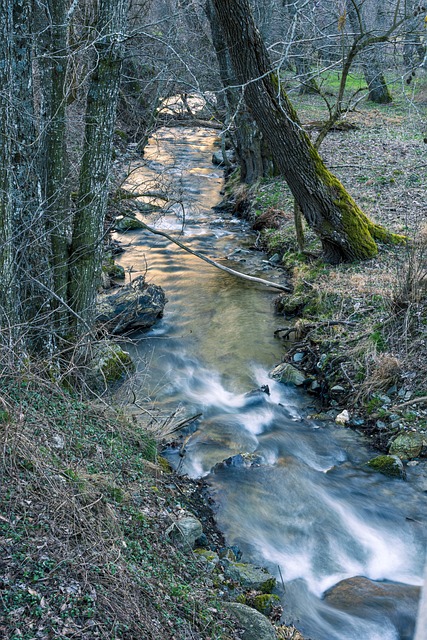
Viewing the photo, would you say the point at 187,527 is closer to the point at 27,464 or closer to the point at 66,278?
the point at 27,464

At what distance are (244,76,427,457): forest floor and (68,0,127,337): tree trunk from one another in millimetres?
3538

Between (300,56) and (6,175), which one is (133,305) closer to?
(300,56)

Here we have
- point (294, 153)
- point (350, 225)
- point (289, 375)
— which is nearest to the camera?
point (289, 375)

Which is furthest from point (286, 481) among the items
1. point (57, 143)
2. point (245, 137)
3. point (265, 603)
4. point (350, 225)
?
point (245, 137)

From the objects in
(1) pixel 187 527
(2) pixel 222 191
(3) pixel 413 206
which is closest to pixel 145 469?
(1) pixel 187 527

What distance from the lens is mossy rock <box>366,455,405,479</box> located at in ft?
22.9

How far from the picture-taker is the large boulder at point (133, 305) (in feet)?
33.1

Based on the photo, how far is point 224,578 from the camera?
5090 mm

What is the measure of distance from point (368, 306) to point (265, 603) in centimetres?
537

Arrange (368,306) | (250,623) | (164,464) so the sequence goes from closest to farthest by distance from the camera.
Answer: (250,623), (164,464), (368,306)

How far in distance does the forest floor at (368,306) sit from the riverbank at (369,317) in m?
0.01

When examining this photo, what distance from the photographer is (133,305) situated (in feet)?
33.8

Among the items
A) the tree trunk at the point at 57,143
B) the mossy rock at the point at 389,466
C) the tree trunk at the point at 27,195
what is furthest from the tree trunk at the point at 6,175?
the mossy rock at the point at 389,466

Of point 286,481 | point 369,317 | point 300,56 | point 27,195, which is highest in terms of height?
point 300,56
